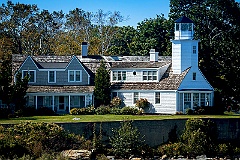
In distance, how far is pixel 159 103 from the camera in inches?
1953

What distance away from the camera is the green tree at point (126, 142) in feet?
121

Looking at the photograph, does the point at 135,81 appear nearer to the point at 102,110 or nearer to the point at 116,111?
the point at 116,111

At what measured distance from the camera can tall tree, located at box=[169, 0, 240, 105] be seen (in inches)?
2157

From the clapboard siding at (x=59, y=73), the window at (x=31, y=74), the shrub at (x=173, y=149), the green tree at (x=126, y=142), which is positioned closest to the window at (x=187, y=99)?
the clapboard siding at (x=59, y=73)

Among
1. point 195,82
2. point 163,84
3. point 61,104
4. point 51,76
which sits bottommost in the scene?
point 61,104

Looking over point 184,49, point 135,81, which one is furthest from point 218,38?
point 135,81

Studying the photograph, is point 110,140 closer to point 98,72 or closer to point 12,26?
point 98,72

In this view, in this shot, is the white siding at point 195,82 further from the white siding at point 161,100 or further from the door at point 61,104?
the door at point 61,104

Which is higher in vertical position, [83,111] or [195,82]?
[195,82]

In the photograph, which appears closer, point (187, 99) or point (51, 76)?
point (187, 99)

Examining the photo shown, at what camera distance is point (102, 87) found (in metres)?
50.0

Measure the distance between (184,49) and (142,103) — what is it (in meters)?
5.97

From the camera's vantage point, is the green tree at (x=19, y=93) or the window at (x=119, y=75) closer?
the green tree at (x=19, y=93)

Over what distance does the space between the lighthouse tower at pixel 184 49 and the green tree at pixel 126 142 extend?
48.0 ft
